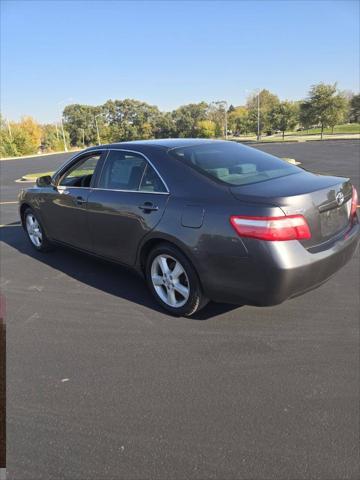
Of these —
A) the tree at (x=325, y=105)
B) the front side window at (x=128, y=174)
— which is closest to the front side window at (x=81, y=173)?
the front side window at (x=128, y=174)

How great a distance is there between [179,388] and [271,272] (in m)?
1.06

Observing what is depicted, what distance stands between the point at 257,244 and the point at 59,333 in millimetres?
1933

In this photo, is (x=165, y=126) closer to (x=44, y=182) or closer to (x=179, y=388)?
(x=44, y=182)

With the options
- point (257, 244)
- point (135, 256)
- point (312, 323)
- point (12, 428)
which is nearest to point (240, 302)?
point (257, 244)

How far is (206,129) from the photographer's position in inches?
2840

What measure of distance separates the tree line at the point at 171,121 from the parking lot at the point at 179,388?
4773cm

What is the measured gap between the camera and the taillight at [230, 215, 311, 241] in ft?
9.77

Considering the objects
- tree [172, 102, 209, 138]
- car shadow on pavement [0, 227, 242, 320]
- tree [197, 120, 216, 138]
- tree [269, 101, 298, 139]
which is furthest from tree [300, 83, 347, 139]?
car shadow on pavement [0, 227, 242, 320]

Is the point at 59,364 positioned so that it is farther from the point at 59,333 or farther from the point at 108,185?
the point at 108,185

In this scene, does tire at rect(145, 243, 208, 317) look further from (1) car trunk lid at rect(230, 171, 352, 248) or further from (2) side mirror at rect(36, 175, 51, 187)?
(2) side mirror at rect(36, 175, 51, 187)

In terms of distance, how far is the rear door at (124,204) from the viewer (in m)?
3.78

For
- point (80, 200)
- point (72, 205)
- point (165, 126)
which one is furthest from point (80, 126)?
point (80, 200)

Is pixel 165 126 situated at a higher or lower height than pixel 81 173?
higher

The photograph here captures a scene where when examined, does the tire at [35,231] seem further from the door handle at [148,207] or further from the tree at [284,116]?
the tree at [284,116]
